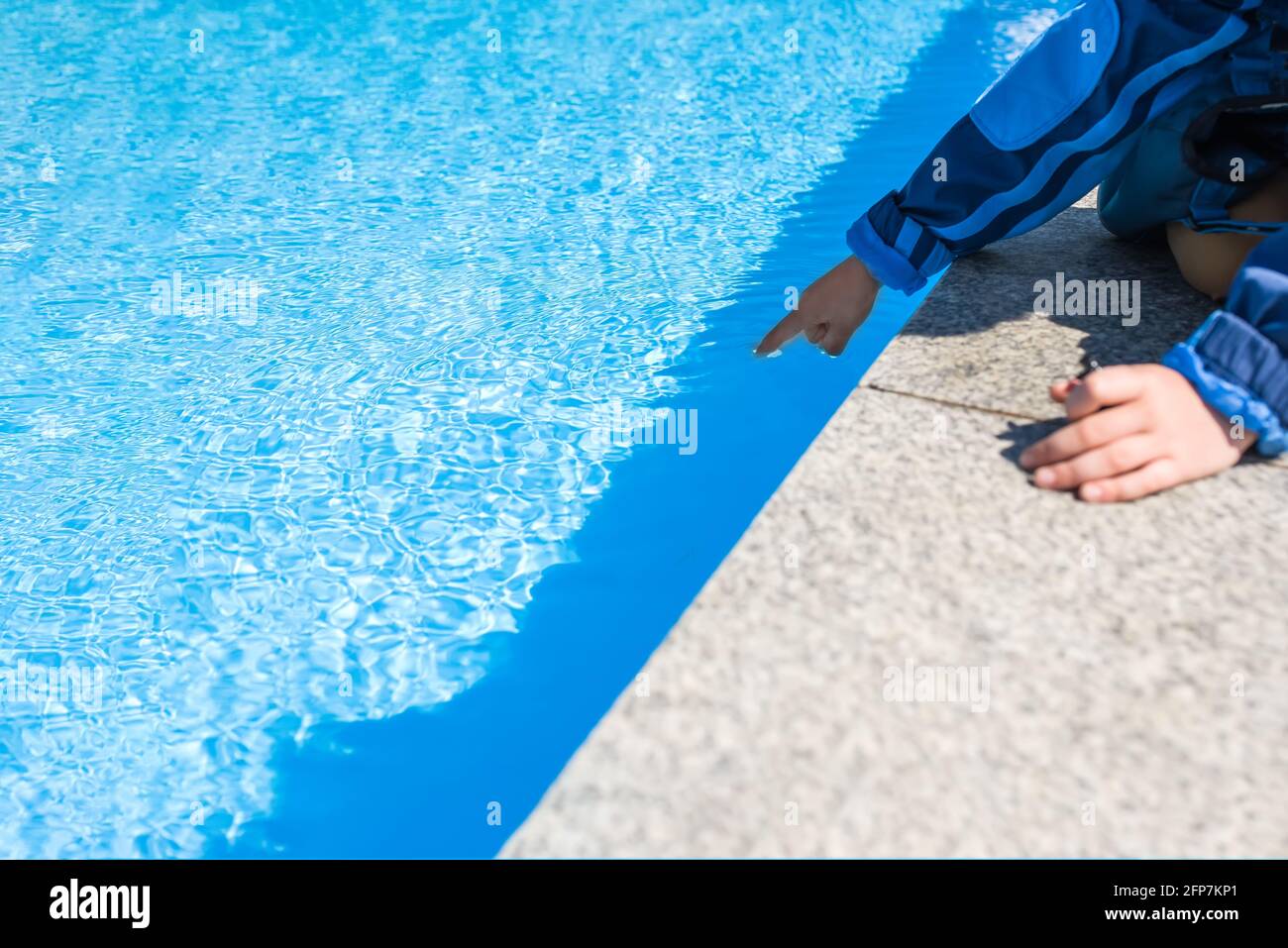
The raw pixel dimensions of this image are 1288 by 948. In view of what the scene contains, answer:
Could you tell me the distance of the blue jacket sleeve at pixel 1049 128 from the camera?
6.11 ft

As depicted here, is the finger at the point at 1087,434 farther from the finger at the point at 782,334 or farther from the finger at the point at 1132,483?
the finger at the point at 782,334

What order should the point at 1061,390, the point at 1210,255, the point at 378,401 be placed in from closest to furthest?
the point at 1061,390 < the point at 1210,255 < the point at 378,401

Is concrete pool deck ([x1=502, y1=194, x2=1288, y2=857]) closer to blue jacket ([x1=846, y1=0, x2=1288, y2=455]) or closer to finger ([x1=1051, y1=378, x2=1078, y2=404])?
finger ([x1=1051, y1=378, x2=1078, y2=404])

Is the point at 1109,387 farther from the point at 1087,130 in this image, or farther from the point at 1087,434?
the point at 1087,130

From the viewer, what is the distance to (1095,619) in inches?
55.2

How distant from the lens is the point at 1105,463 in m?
1.56

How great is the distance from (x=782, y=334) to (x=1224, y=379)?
862mm

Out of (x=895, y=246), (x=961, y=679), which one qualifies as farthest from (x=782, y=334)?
(x=961, y=679)

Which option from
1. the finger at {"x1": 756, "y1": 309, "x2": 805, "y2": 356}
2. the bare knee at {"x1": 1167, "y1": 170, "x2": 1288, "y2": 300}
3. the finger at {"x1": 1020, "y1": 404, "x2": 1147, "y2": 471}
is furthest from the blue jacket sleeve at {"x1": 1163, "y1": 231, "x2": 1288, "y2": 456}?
the finger at {"x1": 756, "y1": 309, "x2": 805, "y2": 356}

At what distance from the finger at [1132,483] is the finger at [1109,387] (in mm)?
106

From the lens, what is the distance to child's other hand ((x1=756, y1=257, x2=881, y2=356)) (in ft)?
7.07

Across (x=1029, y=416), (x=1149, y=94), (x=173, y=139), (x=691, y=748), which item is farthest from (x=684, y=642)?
(x=173, y=139)

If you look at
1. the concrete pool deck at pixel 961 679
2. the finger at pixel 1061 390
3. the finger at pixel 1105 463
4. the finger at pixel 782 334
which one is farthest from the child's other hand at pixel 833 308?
the finger at pixel 1105 463

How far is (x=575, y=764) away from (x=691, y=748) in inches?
5.3
